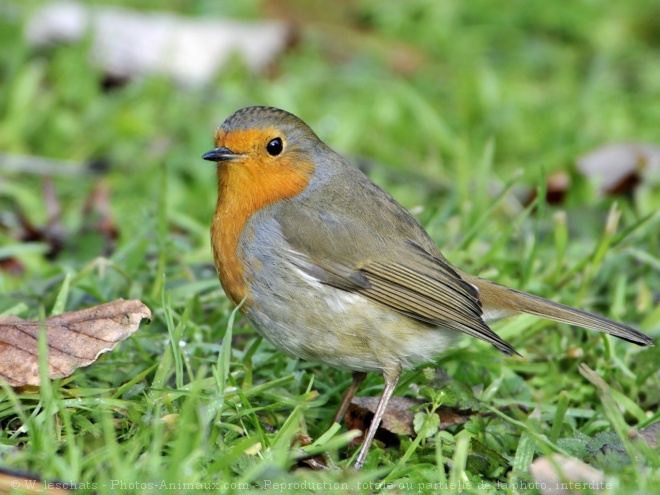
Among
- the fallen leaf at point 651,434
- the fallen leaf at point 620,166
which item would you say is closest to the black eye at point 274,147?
the fallen leaf at point 651,434

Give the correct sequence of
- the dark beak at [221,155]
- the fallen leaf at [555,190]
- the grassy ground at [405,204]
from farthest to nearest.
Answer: the fallen leaf at [555,190]
the dark beak at [221,155]
the grassy ground at [405,204]

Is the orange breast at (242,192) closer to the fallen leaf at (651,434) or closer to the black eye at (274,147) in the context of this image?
the black eye at (274,147)

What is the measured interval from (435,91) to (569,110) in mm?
976

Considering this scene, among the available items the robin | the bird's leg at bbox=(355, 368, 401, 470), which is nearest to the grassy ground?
the bird's leg at bbox=(355, 368, 401, 470)

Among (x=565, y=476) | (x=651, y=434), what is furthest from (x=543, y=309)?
(x=565, y=476)

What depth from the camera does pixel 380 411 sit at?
10.7 ft

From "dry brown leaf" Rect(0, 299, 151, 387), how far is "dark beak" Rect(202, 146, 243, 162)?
26.3 inches

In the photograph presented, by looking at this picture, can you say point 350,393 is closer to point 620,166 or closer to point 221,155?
point 221,155

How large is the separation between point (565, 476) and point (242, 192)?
158 cm

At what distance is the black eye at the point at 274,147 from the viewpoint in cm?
358

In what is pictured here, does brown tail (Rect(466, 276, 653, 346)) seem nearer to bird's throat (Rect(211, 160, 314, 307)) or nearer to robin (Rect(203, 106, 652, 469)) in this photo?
robin (Rect(203, 106, 652, 469))

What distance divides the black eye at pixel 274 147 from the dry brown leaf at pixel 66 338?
835 millimetres

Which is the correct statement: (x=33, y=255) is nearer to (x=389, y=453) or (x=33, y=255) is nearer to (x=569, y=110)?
(x=389, y=453)

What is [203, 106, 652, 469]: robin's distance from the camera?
3.28 meters
